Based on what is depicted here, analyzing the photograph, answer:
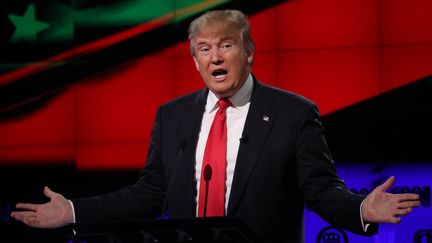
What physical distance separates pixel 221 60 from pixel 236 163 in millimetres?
355

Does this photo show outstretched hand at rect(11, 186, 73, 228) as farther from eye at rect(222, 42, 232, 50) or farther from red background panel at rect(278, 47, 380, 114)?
red background panel at rect(278, 47, 380, 114)

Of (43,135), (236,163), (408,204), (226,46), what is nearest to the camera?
(408,204)

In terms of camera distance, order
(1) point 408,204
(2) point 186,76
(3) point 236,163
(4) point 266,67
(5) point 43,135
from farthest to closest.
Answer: (5) point 43,135 < (2) point 186,76 < (4) point 266,67 < (3) point 236,163 < (1) point 408,204

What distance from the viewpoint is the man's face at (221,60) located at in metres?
2.37

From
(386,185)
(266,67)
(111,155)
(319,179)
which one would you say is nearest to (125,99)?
(111,155)

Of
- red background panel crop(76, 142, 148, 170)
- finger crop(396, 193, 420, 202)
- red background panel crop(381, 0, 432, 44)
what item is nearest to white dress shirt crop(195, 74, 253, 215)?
finger crop(396, 193, 420, 202)

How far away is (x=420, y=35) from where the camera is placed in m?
4.20

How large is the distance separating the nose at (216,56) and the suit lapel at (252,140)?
0.17 meters

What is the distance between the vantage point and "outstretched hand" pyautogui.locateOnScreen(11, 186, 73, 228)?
7.11 feet

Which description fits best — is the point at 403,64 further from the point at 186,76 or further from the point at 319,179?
the point at 319,179

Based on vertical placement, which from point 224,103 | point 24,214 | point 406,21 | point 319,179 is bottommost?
point 24,214

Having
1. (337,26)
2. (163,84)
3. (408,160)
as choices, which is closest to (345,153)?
(408,160)

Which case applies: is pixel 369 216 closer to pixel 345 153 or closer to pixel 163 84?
pixel 345 153

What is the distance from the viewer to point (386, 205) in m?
1.95
